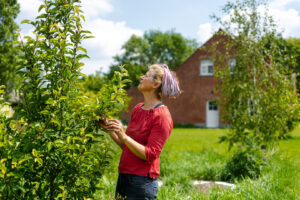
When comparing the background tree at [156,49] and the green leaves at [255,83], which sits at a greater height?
the background tree at [156,49]

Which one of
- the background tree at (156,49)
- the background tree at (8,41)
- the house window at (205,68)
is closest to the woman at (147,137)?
the background tree at (8,41)

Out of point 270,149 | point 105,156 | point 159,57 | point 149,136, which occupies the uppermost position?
point 159,57

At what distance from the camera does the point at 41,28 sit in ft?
7.94

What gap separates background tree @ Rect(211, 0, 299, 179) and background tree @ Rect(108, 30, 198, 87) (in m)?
31.1

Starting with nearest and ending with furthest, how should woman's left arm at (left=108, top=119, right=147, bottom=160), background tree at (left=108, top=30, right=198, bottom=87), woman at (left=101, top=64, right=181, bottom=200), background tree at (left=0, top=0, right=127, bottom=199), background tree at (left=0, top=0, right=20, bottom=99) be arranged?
background tree at (left=0, top=0, right=127, bottom=199)
woman's left arm at (left=108, top=119, right=147, bottom=160)
woman at (left=101, top=64, right=181, bottom=200)
background tree at (left=0, top=0, right=20, bottom=99)
background tree at (left=108, top=30, right=198, bottom=87)

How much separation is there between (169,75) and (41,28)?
116 centimetres

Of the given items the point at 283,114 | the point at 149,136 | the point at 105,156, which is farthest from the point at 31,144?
the point at 283,114

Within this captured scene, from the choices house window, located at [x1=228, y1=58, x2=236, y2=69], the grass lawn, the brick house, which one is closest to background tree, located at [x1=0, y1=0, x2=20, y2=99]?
the grass lawn

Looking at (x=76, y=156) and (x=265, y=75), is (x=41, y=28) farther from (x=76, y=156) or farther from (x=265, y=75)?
(x=265, y=75)

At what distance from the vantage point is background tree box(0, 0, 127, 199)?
7.18 ft

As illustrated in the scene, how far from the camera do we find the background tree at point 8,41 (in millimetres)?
15180

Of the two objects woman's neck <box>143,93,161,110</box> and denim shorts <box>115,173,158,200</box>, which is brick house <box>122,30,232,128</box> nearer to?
woman's neck <box>143,93,161,110</box>

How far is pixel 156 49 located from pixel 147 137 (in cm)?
3931

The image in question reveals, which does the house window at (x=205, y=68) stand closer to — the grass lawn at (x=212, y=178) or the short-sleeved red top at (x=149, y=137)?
the grass lawn at (x=212, y=178)
